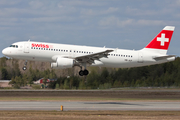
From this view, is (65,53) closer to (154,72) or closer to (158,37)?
(158,37)

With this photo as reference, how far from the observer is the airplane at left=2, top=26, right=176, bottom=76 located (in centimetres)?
4141

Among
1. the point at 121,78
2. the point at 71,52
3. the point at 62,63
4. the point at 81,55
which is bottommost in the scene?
the point at 121,78

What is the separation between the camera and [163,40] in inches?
1935

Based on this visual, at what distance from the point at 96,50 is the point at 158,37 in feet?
40.1

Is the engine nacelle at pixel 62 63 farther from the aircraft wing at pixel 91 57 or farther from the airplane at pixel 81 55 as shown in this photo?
the aircraft wing at pixel 91 57

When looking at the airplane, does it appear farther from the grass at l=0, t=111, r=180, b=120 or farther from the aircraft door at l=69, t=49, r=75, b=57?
the grass at l=0, t=111, r=180, b=120

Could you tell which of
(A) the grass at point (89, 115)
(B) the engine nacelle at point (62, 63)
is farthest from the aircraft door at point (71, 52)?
(A) the grass at point (89, 115)

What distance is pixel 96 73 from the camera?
60562 mm

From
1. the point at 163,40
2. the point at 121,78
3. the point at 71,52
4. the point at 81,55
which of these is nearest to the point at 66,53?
the point at 71,52

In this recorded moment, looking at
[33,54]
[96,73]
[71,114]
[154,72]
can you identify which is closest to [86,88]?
[96,73]

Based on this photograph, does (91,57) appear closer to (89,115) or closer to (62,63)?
(62,63)

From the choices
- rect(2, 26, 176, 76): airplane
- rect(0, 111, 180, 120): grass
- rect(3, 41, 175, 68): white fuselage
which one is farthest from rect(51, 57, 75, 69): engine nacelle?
rect(0, 111, 180, 120): grass

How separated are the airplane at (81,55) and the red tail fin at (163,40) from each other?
0.18 meters

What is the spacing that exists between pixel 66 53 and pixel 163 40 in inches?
691
